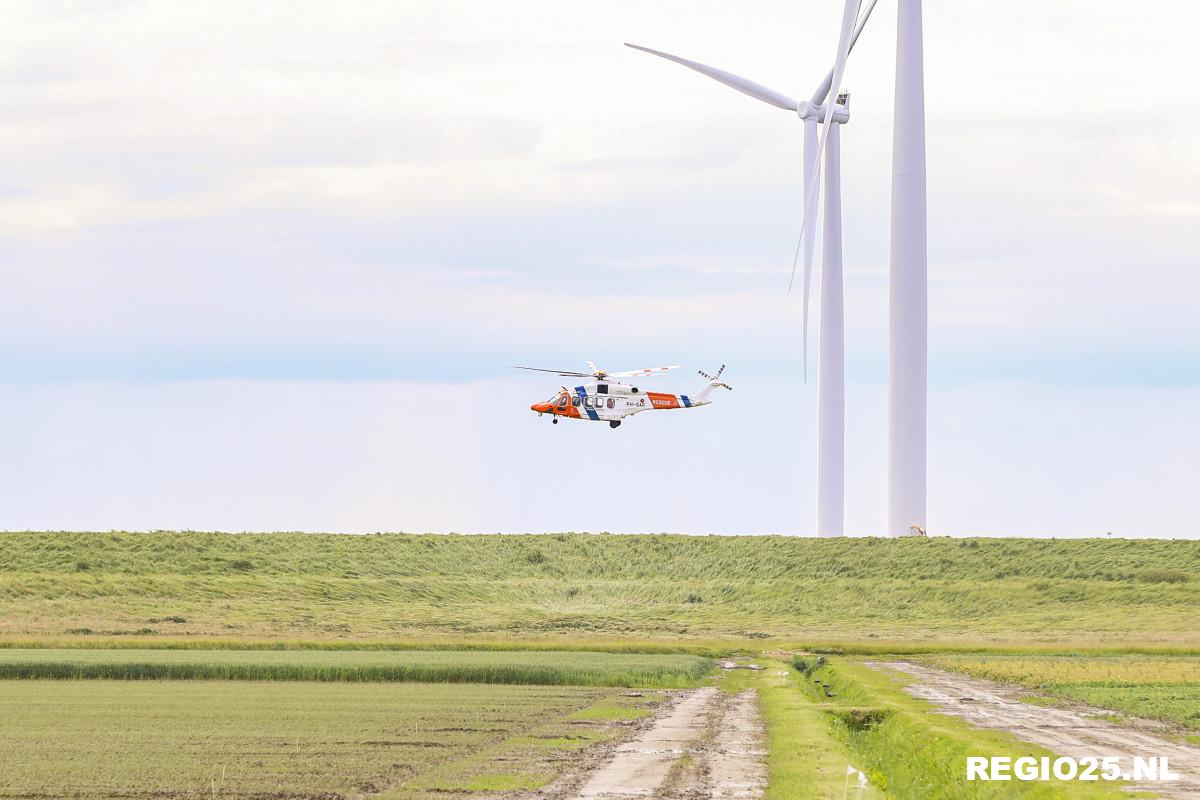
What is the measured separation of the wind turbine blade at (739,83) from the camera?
133 meters

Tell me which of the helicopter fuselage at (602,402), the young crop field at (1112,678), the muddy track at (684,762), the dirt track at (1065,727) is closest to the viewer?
the muddy track at (684,762)

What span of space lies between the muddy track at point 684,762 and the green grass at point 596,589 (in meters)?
55.2

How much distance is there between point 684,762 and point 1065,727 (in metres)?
16.1

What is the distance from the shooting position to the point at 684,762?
4344 cm

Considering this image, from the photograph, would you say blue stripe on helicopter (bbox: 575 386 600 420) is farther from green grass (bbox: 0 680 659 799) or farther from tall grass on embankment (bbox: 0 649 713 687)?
green grass (bbox: 0 680 659 799)

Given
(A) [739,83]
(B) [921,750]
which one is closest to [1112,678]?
(B) [921,750]

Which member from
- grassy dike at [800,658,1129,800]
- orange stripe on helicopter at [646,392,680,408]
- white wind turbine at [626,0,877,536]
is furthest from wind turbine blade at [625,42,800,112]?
grassy dike at [800,658,1129,800]

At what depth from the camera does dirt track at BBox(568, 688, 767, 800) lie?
1478 inches

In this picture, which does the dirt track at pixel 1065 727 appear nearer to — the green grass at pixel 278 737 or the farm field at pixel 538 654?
the farm field at pixel 538 654

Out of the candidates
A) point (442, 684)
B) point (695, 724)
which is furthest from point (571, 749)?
point (442, 684)

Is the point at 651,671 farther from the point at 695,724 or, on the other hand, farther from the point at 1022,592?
the point at 1022,592

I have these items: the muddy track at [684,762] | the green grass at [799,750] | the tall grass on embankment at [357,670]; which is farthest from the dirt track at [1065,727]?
the tall grass on embankment at [357,670]

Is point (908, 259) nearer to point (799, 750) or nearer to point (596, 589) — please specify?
point (596, 589)

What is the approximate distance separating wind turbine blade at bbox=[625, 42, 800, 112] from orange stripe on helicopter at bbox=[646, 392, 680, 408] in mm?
34848
